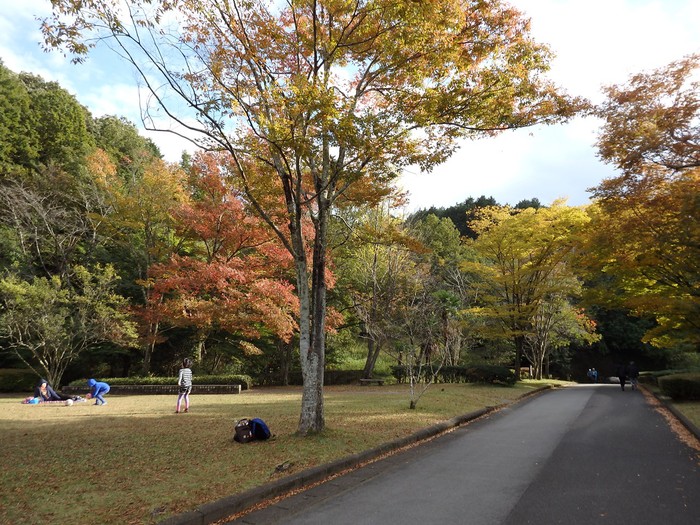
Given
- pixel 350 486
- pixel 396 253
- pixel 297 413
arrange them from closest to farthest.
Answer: pixel 350 486 < pixel 297 413 < pixel 396 253

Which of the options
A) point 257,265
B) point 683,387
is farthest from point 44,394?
point 683,387

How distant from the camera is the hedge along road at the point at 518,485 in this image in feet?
13.5

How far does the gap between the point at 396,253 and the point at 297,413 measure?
14.2 meters

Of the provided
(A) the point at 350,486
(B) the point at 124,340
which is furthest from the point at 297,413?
(B) the point at 124,340

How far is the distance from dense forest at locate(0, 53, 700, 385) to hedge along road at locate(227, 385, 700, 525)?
4382 mm

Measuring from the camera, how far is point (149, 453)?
20.3 feet

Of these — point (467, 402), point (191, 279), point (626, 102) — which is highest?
point (626, 102)

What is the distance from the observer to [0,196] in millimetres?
21516

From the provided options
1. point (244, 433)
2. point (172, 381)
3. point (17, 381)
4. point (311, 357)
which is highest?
point (311, 357)

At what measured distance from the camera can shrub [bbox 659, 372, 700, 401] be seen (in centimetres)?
1267

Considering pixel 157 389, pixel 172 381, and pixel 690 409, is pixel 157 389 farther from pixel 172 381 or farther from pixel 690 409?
pixel 690 409

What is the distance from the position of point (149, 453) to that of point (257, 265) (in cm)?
1309

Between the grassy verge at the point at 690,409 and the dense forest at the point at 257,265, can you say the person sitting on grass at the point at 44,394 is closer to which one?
the dense forest at the point at 257,265

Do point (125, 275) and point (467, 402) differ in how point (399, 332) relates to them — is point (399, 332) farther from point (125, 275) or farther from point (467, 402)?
point (125, 275)
